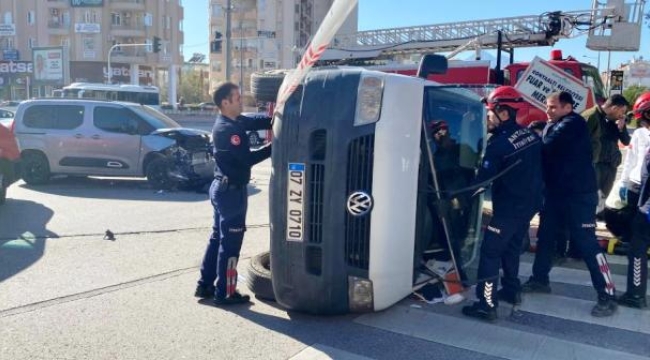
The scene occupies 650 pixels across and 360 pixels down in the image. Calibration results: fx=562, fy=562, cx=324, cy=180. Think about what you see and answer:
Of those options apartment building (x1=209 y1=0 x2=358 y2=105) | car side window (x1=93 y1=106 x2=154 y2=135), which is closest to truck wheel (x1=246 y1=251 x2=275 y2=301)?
car side window (x1=93 y1=106 x2=154 y2=135)

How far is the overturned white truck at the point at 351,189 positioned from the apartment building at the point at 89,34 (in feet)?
197

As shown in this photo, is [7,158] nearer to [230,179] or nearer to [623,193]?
[230,179]

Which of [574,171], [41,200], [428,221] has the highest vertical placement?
[574,171]

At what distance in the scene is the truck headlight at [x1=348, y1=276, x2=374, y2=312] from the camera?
3.98 meters

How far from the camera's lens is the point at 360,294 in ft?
13.2

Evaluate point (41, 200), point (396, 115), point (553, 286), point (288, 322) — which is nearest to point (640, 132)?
point (553, 286)

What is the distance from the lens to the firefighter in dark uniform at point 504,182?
4203 mm

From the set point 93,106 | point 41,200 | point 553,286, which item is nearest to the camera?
point 553,286

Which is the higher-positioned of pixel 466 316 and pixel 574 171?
pixel 574 171

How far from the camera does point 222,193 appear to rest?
4.46 metres

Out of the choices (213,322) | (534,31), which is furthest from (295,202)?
(534,31)

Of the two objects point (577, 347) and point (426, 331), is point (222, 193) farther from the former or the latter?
point (577, 347)

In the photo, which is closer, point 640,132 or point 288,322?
point 288,322

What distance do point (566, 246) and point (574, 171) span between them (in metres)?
1.84
